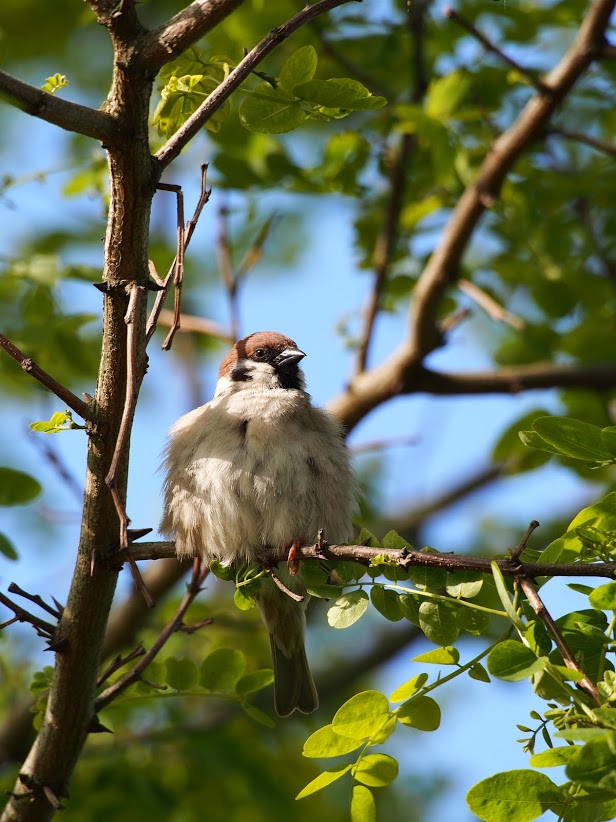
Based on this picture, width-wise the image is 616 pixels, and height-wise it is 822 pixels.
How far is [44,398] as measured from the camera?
185 inches

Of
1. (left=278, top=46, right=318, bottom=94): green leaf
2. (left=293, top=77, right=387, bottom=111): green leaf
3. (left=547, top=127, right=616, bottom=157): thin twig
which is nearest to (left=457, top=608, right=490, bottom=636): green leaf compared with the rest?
(left=293, top=77, right=387, bottom=111): green leaf

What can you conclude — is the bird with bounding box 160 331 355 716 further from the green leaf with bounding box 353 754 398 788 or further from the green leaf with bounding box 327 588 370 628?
the green leaf with bounding box 353 754 398 788

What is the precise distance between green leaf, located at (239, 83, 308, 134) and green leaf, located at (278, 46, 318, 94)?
3 centimetres

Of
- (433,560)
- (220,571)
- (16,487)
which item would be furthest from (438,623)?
(16,487)

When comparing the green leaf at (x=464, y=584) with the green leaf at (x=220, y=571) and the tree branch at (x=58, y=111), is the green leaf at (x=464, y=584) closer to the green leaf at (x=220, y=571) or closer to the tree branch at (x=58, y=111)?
the green leaf at (x=220, y=571)

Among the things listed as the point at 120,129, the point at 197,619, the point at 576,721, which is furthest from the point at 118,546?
the point at 197,619

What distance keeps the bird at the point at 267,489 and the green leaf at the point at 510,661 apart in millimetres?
1357

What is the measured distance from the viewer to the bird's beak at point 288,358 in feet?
15.6

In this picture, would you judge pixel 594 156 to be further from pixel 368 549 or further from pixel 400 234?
pixel 368 549

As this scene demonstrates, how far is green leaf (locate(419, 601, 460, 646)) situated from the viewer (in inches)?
94.2

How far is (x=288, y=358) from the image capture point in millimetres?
4758

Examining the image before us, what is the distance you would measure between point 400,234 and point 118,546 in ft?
10.6

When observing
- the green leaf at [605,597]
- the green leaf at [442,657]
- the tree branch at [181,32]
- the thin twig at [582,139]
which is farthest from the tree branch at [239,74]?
the thin twig at [582,139]

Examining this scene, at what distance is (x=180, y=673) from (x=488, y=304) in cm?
276
